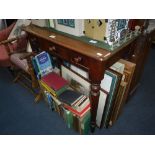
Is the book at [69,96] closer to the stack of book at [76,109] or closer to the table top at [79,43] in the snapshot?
the stack of book at [76,109]

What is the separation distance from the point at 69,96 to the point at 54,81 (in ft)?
0.85

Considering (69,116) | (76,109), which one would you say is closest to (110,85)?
(76,109)

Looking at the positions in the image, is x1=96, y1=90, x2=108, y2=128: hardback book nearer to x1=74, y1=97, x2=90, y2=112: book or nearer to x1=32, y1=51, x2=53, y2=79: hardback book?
x1=74, y1=97, x2=90, y2=112: book

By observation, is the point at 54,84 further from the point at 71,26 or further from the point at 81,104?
the point at 71,26

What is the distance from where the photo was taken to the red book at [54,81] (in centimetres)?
154

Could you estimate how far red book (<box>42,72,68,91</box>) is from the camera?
154 centimetres

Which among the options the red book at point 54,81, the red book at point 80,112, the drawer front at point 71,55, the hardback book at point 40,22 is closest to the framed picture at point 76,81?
the red book at point 54,81

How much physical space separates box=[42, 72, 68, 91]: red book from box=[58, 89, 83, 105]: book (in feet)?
0.28

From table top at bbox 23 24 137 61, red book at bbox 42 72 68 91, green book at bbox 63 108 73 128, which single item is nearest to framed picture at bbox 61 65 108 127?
red book at bbox 42 72 68 91

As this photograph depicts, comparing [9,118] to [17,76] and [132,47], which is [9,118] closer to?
[17,76]
